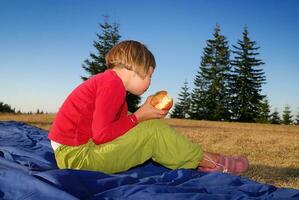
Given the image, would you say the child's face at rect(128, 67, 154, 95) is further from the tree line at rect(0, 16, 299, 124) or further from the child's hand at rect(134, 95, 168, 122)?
the tree line at rect(0, 16, 299, 124)

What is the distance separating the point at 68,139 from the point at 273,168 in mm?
3755

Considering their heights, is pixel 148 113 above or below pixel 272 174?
above

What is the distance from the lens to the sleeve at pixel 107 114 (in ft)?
10.2

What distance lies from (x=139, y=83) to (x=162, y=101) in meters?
0.28

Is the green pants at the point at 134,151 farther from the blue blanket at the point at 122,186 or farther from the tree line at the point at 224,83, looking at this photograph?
the tree line at the point at 224,83

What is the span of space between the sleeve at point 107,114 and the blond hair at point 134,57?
0.29 meters

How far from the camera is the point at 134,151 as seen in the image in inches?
132

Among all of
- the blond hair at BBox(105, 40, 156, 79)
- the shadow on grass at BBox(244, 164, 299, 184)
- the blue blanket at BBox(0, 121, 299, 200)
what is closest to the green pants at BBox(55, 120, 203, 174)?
the blue blanket at BBox(0, 121, 299, 200)

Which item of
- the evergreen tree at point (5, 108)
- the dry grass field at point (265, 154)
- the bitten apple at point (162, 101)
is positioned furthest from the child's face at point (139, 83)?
the evergreen tree at point (5, 108)

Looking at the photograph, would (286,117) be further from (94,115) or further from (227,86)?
(94,115)

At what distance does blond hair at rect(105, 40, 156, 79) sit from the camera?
3.40 m

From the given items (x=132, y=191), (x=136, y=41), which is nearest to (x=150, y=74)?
(x=136, y=41)

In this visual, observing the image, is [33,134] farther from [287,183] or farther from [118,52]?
[287,183]

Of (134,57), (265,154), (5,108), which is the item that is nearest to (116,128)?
(134,57)
